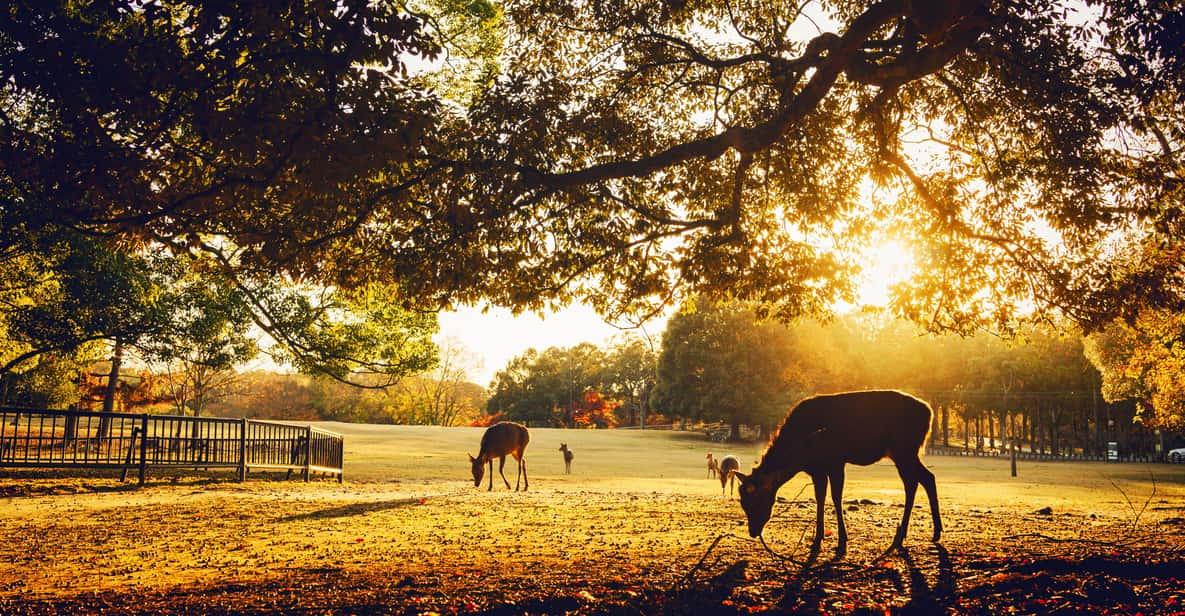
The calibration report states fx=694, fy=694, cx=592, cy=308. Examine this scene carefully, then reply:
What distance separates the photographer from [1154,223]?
9.85 meters

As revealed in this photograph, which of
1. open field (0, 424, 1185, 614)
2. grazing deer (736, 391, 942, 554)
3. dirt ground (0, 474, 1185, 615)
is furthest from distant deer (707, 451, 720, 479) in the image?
grazing deer (736, 391, 942, 554)

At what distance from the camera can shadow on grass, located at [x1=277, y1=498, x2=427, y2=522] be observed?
10614 millimetres

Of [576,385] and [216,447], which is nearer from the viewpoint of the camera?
[216,447]

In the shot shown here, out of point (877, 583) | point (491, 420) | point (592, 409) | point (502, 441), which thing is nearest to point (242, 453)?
point (502, 441)

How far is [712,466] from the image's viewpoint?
25.7 meters

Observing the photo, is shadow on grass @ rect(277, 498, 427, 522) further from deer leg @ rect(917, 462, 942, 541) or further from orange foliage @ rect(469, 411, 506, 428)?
orange foliage @ rect(469, 411, 506, 428)

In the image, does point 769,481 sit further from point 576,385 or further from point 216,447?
point 576,385

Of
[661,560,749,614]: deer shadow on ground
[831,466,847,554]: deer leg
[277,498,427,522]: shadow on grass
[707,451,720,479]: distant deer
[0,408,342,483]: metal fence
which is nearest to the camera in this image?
[661,560,749,614]: deer shadow on ground

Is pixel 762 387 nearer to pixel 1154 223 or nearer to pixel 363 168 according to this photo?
pixel 1154 223

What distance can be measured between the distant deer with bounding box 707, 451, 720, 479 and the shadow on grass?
13.6 meters

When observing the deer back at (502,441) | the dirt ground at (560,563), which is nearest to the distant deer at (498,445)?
the deer back at (502,441)

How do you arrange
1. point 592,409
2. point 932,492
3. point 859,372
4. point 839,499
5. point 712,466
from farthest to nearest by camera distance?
point 592,409 → point 859,372 → point 712,466 → point 932,492 → point 839,499

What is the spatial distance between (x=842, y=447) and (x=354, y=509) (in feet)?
27.6

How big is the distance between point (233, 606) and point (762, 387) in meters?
54.5
